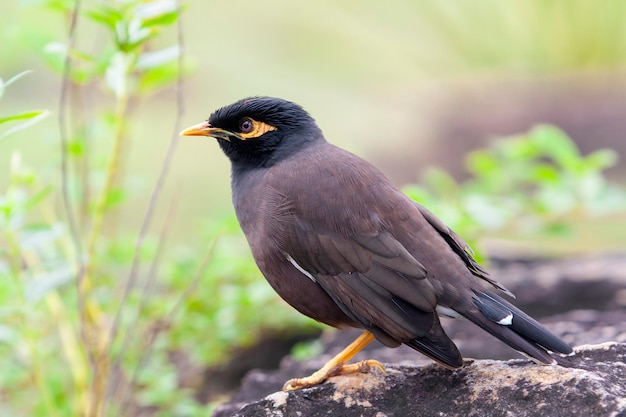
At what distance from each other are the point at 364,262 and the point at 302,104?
10614 millimetres

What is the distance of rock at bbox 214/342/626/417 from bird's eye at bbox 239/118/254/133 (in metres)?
1.13

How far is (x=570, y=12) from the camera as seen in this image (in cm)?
1273

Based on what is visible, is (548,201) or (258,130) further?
(548,201)

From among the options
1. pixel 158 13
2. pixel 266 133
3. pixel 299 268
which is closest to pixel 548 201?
pixel 266 133

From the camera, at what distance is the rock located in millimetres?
2621

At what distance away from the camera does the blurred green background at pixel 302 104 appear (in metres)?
4.73

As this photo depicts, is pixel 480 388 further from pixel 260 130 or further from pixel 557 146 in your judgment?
pixel 557 146

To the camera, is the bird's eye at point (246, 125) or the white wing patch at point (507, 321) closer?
the white wing patch at point (507, 321)

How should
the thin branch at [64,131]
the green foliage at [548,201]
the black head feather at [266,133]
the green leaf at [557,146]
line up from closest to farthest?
the thin branch at [64,131] → the black head feather at [266,133] → the green foliage at [548,201] → the green leaf at [557,146]

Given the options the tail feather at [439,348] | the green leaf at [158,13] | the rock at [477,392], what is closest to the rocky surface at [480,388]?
the rock at [477,392]

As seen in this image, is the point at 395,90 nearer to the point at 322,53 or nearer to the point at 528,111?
the point at 322,53

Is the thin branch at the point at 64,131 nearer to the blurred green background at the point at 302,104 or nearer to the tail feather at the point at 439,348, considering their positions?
the blurred green background at the point at 302,104

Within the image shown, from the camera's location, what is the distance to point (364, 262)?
305 centimetres

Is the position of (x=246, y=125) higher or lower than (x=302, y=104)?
lower
